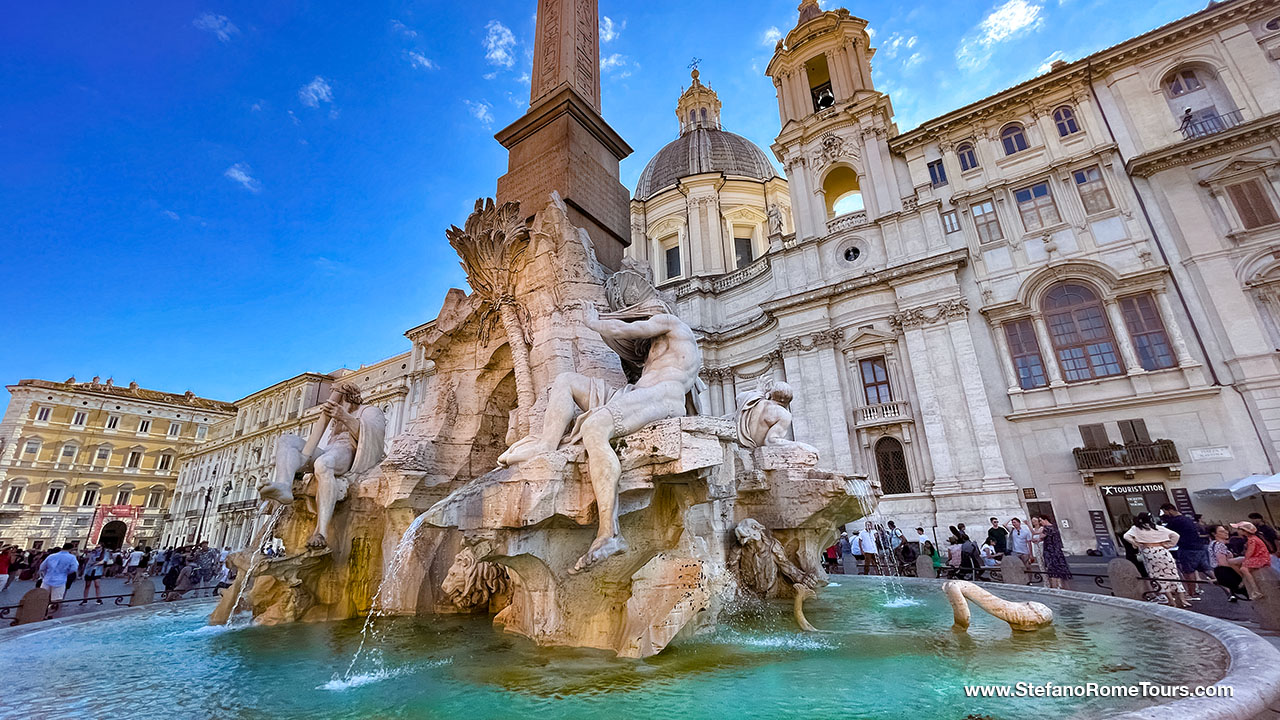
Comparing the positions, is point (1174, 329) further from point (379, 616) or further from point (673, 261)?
point (673, 261)

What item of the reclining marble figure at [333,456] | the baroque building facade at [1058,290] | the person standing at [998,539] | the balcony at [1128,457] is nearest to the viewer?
the reclining marble figure at [333,456]

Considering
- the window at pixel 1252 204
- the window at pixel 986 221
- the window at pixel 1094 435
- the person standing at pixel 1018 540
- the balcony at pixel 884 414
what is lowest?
the person standing at pixel 1018 540

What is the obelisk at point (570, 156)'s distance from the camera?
6.79m

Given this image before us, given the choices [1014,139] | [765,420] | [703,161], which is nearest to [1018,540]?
[765,420]

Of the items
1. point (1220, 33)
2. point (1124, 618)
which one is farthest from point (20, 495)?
point (1220, 33)

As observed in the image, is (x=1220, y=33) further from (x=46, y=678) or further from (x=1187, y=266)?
(x=46, y=678)

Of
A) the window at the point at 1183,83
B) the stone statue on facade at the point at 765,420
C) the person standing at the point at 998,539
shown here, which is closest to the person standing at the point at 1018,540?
the person standing at the point at 998,539

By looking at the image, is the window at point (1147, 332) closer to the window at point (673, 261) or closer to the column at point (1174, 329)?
the column at point (1174, 329)

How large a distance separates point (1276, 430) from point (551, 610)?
836 inches

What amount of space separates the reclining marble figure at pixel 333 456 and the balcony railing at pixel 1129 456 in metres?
20.2

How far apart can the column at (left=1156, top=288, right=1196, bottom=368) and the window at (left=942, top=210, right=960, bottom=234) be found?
6562mm

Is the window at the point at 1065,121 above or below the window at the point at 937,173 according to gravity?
above

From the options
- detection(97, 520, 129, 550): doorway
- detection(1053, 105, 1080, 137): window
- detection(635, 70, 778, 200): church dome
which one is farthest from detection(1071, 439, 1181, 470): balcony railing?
detection(97, 520, 129, 550): doorway

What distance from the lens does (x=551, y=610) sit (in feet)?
14.5
